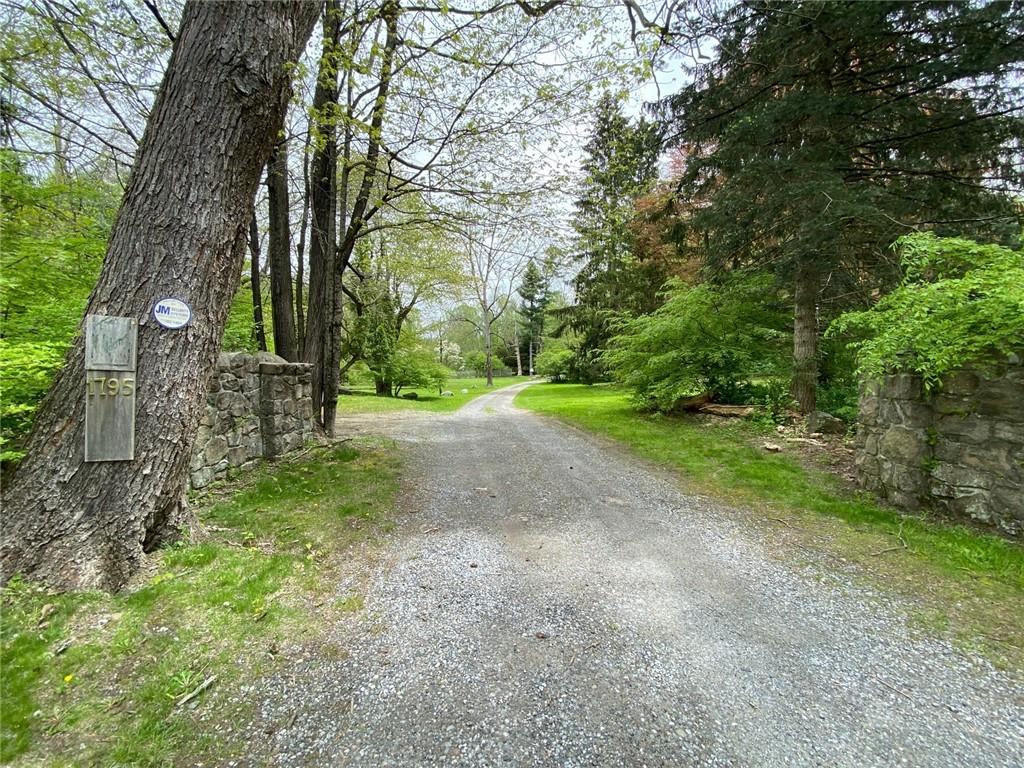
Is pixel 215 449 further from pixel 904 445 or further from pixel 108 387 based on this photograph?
pixel 904 445

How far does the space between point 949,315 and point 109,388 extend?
5327 mm

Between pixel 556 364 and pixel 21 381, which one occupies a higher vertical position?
pixel 556 364

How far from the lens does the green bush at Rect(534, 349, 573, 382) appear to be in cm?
2067

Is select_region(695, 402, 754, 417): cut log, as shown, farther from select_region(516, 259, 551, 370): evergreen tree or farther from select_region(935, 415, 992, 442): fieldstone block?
select_region(516, 259, 551, 370): evergreen tree

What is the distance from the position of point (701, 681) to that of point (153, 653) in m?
2.27

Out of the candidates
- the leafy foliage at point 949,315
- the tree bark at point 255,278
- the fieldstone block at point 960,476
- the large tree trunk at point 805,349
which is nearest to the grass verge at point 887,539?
the fieldstone block at point 960,476

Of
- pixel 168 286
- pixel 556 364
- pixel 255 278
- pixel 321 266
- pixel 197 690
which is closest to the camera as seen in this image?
pixel 197 690

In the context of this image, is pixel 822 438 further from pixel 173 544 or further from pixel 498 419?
pixel 173 544

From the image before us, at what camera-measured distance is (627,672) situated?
1736 mm

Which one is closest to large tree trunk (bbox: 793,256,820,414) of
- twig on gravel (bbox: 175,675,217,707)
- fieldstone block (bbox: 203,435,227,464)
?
twig on gravel (bbox: 175,675,217,707)

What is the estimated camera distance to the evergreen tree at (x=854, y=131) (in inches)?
187

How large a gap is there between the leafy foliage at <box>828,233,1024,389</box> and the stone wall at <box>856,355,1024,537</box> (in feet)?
0.51

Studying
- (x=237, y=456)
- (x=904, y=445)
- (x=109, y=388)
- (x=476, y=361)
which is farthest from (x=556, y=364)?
(x=109, y=388)

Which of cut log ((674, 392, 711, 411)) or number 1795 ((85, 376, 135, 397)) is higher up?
number 1795 ((85, 376, 135, 397))
